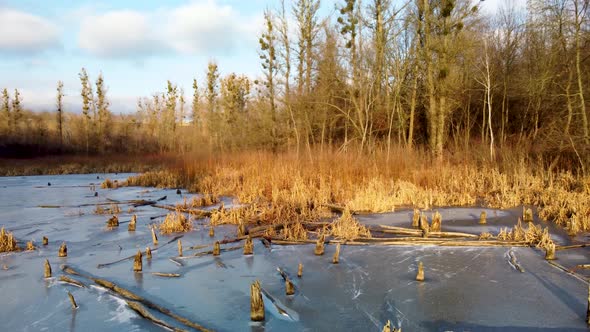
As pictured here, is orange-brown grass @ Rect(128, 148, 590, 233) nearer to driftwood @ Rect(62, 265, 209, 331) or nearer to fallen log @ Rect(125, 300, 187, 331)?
driftwood @ Rect(62, 265, 209, 331)

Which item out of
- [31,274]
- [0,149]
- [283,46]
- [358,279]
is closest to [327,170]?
[358,279]

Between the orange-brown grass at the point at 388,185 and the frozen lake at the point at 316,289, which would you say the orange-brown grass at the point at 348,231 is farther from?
the orange-brown grass at the point at 388,185

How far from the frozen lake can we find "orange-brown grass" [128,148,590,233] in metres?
1.88

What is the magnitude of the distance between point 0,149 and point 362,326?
38912 millimetres

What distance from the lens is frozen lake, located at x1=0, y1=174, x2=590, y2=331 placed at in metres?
3.13

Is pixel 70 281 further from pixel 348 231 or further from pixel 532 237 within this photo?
pixel 532 237

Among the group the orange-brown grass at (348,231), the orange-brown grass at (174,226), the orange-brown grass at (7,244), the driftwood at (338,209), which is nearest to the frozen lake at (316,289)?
the orange-brown grass at (7,244)

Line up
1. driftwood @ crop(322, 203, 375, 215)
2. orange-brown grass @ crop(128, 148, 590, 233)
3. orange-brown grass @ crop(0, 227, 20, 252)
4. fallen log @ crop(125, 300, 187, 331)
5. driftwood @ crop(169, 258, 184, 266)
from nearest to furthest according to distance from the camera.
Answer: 1. fallen log @ crop(125, 300, 187, 331)
2. driftwood @ crop(169, 258, 184, 266)
3. orange-brown grass @ crop(0, 227, 20, 252)
4. orange-brown grass @ crop(128, 148, 590, 233)
5. driftwood @ crop(322, 203, 375, 215)

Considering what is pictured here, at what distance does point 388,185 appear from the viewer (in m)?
10.0

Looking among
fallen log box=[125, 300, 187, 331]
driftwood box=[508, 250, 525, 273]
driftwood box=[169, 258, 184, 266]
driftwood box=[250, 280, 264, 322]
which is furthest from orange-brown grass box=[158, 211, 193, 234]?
driftwood box=[508, 250, 525, 273]

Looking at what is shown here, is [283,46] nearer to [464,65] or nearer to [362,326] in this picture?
[464,65]

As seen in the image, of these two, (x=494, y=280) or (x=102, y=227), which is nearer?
(x=494, y=280)

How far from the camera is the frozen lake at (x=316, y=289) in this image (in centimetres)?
313

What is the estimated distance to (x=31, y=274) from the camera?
4.41 m
